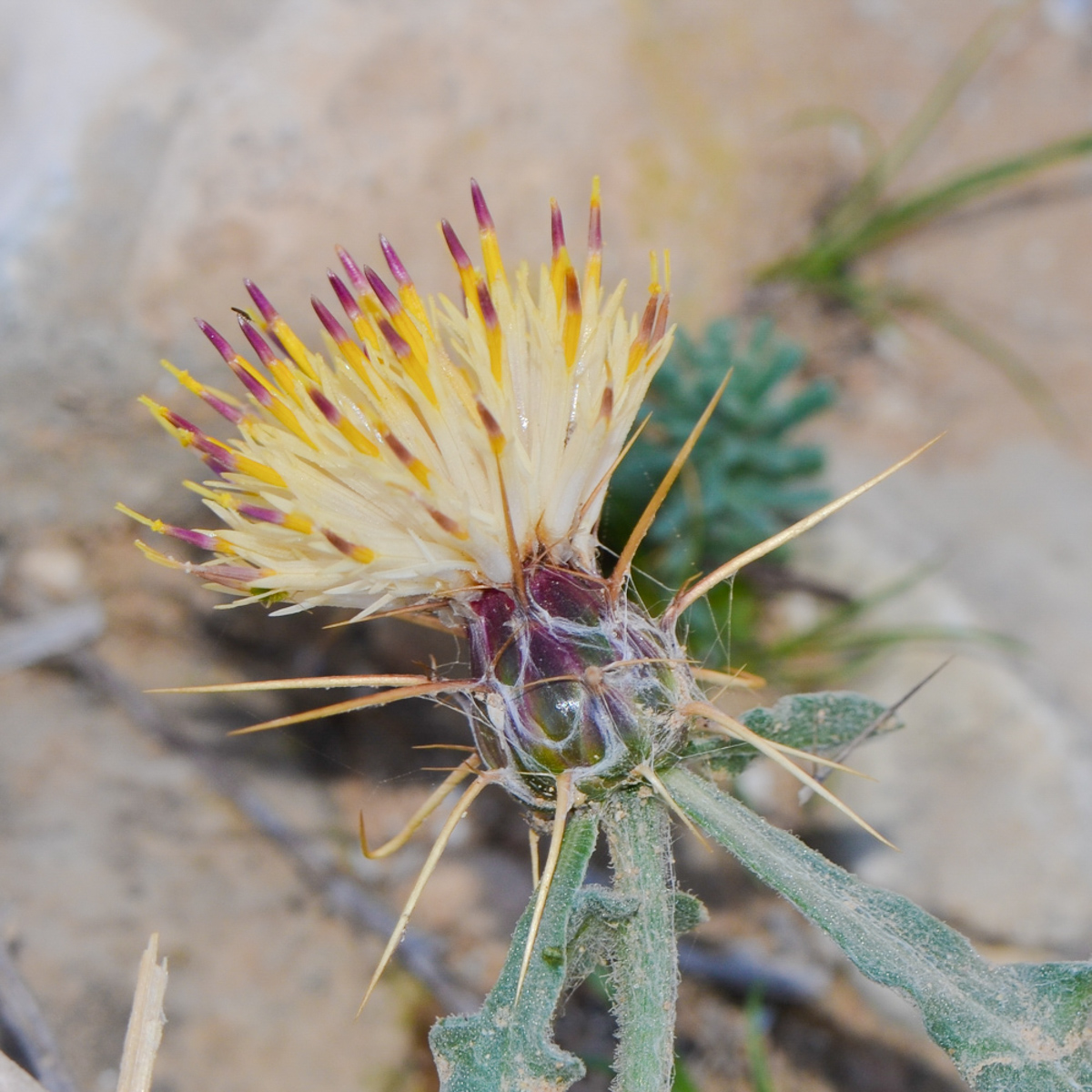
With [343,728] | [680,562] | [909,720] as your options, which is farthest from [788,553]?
[343,728]

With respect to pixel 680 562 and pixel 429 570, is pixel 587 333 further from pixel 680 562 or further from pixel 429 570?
pixel 680 562

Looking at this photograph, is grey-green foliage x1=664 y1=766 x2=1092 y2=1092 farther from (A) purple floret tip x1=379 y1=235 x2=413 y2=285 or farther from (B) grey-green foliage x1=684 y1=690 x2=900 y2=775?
(A) purple floret tip x1=379 y1=235 x2=413 y2=285

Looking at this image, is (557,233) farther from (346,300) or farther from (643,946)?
(643,946)

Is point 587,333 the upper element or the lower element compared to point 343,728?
upper

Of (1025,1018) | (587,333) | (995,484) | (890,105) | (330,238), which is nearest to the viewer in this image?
(1025,1018)

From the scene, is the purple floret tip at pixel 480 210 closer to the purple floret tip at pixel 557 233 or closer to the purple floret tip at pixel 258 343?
the purple floret tip at pixel 557 233

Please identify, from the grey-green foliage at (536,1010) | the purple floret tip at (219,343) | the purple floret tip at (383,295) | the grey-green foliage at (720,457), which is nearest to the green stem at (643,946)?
the grey-green foliage at (536,1010)
